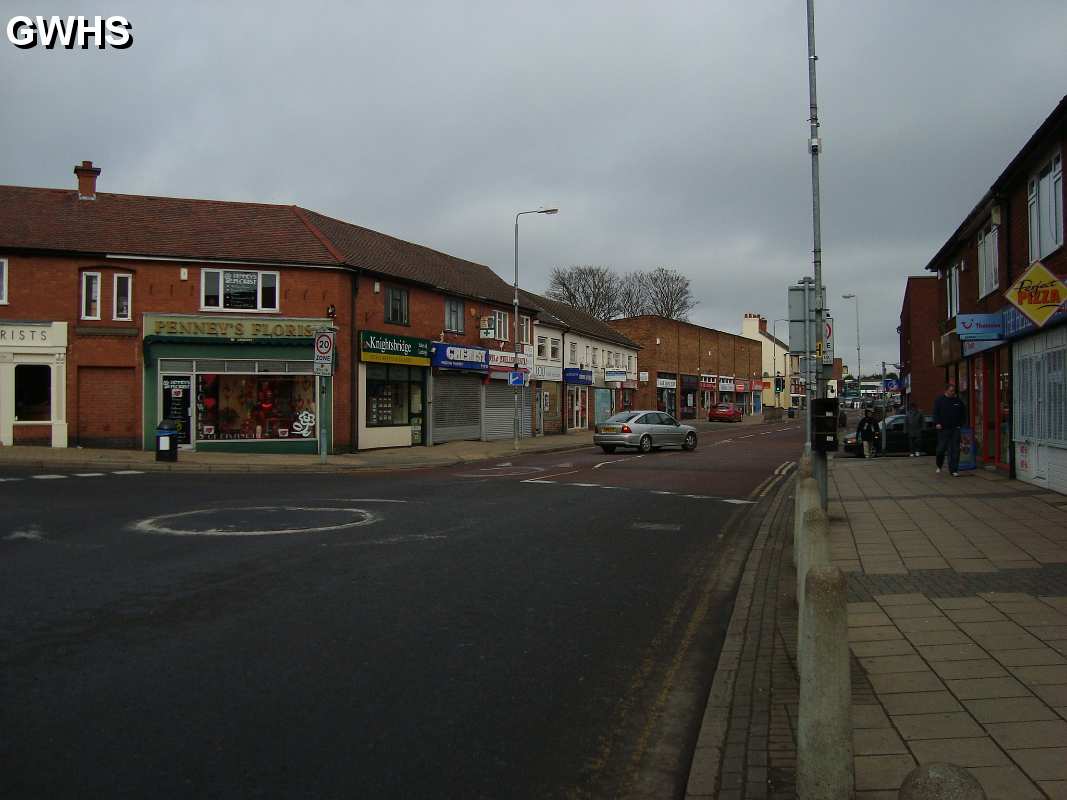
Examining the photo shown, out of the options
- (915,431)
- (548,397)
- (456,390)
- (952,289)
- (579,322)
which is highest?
(579,322)

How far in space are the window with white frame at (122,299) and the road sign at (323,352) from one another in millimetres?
6605

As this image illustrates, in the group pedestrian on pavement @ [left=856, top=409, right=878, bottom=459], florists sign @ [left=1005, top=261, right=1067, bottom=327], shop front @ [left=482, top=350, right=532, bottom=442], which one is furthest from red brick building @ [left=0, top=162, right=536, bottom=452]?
florists sign @ [left=1005, top=261, right=1067, bottom=327]

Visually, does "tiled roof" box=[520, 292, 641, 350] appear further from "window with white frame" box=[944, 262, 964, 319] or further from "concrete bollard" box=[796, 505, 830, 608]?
"concrete bollard" box=[796, 505, 830, 608]

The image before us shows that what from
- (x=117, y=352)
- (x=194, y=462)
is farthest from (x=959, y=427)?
(x=117, y=352)

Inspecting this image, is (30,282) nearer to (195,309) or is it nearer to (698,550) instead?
(195,309)

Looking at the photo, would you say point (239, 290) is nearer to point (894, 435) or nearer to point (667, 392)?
point (894, 435)

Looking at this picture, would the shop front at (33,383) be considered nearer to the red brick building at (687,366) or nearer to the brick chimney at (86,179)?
the brick chimney at (86,179)

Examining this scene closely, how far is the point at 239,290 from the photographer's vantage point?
24.1m

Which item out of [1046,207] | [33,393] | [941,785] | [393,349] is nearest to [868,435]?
[1046,207]

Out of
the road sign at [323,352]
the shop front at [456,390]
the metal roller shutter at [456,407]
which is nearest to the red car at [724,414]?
the shop front at [456,390]

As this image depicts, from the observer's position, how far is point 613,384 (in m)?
49.5

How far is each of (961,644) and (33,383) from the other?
24.4m

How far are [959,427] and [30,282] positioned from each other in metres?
23.8

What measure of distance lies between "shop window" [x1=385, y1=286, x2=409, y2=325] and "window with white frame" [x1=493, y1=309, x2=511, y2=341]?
6.55 meters
